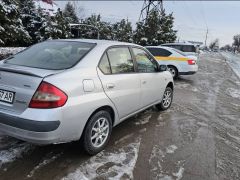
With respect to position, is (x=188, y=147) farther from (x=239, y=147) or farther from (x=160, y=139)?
(x=239, y=147)

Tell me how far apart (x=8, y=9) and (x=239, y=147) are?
478 inches

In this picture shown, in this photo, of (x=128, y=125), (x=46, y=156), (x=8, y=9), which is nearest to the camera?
(x=46, y=156)

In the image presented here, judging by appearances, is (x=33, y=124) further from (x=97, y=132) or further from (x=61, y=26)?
(x=61, y=26)

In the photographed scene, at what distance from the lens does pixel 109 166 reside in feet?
11.9

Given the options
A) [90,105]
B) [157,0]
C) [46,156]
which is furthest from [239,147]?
[157,0]

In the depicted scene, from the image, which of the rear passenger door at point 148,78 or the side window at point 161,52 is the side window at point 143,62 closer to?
the rear passenger door at point 148,78

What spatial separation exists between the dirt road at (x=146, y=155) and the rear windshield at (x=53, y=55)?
1.26 m

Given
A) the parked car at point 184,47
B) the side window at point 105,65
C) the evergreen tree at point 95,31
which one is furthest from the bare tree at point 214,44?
the side window at point 105,65

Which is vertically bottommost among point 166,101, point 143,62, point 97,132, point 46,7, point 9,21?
point 166,101

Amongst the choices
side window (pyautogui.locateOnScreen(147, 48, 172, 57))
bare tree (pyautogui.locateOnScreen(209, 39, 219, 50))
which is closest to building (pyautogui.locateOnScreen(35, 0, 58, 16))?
side window (pyautogui.locateOnScreen(147, 48, 172, 57))

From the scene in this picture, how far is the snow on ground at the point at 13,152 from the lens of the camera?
11.8 feet

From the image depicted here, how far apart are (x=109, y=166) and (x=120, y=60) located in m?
1.71

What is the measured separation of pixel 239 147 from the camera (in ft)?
15.5

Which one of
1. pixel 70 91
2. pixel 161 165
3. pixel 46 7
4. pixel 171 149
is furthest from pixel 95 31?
pixel 70 91
